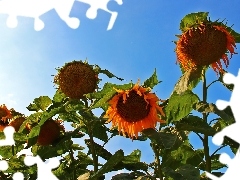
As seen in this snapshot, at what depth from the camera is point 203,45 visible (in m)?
3.86

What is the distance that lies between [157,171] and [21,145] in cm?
164

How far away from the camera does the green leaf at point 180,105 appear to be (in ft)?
12.5

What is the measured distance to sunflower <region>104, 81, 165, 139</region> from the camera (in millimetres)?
3904

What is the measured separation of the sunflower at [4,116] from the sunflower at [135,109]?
228cm

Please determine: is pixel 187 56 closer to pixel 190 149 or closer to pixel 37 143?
pixel 190 149

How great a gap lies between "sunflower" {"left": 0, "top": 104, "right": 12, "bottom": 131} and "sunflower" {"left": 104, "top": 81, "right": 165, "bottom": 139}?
2281mm

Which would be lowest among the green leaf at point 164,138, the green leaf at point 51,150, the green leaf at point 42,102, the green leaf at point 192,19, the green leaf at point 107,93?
the green leaf at point 164,138

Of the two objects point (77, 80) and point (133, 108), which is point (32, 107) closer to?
point (77, 80)

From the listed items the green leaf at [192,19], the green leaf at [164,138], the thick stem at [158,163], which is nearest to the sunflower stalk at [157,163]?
the thick stem at [158,163]

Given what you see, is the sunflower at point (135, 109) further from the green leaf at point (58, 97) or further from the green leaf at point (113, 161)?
the green leaf at point (58, 97)

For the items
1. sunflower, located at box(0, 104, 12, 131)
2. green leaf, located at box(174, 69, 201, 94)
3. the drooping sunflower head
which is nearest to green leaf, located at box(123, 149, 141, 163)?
the drooping sunflower head

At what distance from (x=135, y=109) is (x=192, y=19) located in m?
0.79

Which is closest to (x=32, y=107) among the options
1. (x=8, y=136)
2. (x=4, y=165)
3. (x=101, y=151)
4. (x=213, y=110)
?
(x=8, y=136)

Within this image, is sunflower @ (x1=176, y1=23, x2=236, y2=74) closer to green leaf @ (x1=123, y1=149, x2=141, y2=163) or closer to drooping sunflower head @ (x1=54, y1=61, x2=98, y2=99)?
drooping sunflower head @ (x1=54, y1=61, x2=98, y2=99)
